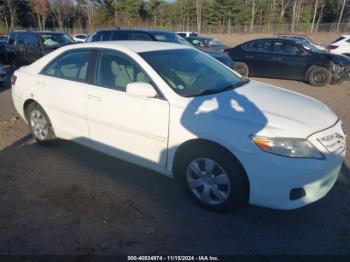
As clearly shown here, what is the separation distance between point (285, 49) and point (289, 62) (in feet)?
1.66

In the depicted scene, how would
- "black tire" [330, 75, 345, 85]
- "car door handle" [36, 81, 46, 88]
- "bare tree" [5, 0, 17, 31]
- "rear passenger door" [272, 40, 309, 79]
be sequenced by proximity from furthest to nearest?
1. "bare tree" [5, 0, 17, 31]
2. "rear passenger door" [272, 40, 309, 79]
3. "black tire" [330, 75, 345, 85]
4. "car door handle" [36, 81, 46, 88]

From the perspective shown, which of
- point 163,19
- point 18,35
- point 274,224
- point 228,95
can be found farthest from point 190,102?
point 163,19

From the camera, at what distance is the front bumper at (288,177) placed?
105 inches

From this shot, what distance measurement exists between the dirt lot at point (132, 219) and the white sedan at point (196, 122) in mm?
305

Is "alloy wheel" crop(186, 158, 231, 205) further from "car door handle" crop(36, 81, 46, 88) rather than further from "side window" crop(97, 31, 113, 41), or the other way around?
"side window" crop(97, 31, 113, 41)

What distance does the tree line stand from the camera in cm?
5472

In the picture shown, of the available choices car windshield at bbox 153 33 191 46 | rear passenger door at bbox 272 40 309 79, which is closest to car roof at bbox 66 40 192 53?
car windshield at bbox 153 33 191 46

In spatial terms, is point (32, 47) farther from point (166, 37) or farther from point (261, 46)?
point (261, 46)

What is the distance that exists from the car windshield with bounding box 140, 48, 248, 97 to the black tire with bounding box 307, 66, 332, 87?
763cm

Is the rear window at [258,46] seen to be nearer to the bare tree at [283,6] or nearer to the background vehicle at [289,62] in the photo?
the background vehicle at [289,62]

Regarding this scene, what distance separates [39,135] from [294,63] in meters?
9.07

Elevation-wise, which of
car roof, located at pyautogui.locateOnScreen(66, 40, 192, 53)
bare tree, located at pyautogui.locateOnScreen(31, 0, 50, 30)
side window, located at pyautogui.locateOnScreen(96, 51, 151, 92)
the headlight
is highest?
bare tree, located at pyautogui.locateOnScreen(31, 0, 50, 30)

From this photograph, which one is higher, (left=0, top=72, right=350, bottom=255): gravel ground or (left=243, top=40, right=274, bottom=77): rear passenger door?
(left=243, top=40, right=274, bottom=77): rear passenger door

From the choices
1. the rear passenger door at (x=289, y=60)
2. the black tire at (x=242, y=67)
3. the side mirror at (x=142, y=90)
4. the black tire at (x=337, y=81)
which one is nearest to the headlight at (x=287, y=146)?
the side mirror at (x=142, y=90)
